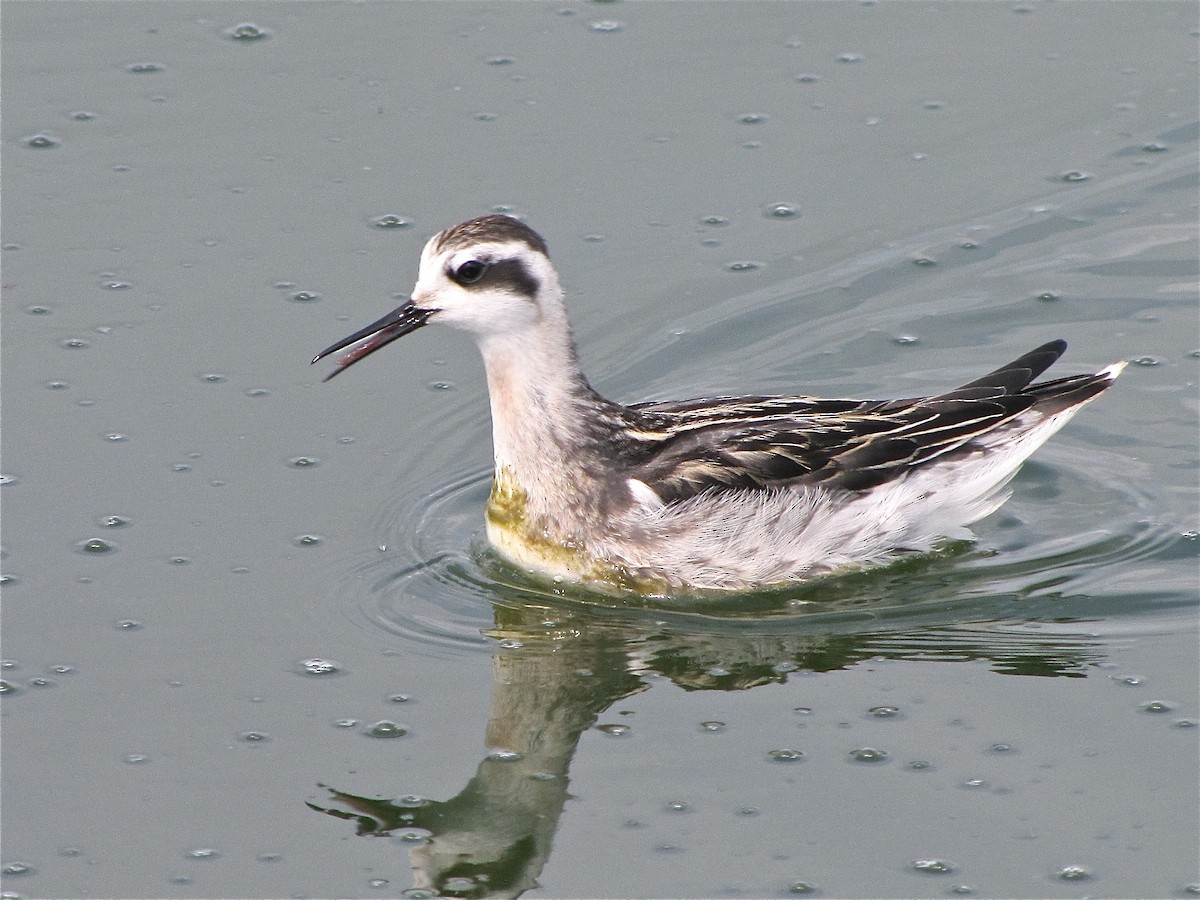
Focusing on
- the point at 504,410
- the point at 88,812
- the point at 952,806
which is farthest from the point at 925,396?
the point at 88,812

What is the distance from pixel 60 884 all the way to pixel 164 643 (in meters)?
1.75

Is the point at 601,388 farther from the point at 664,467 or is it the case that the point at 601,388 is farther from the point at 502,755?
the point at 502,755

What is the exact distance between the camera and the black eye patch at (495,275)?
366 inches

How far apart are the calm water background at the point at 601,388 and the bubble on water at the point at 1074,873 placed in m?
0.05

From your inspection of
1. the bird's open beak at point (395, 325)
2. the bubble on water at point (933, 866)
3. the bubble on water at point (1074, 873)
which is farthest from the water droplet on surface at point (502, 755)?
the bubble on water at point (1074, 873)

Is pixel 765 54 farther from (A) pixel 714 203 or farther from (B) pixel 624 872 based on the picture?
(B) pixel 624 872

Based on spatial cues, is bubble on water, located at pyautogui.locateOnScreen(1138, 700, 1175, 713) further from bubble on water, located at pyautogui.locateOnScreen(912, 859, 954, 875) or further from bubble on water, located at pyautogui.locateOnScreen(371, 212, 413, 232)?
bubble on water, located at pyautogui.locateOnScreen(371, 212, 413, 232)

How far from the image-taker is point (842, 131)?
13500mm

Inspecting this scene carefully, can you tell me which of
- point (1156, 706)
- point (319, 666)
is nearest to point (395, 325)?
point (319, 666)

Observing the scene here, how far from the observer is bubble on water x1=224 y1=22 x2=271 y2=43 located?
565 inches

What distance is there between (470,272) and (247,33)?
232 inches

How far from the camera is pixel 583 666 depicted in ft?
30.0

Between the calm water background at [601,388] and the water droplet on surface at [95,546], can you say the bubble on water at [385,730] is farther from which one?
the water droplet on surface at [95,546]

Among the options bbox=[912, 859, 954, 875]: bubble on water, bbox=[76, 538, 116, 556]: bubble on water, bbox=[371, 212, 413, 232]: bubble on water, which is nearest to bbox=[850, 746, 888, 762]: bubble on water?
bbox=[912, 859, 954, 875]: bubble on water
